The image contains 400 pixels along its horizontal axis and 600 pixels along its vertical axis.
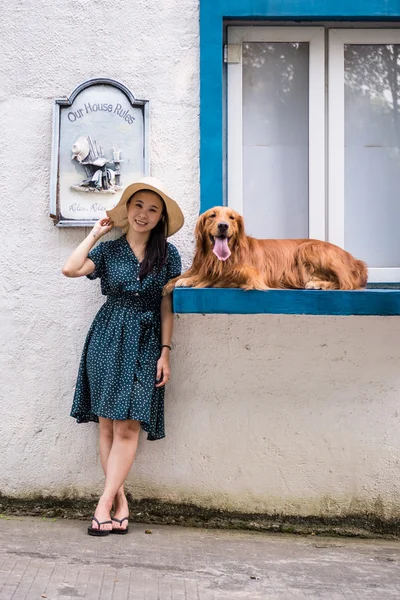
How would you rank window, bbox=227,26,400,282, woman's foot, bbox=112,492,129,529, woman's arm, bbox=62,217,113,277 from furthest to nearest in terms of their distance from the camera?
1. window, bbox=227,26,400,282
2. woman's foot, bbox=112,492,129,529
3. woman's arm, bbox=62,217,113,277

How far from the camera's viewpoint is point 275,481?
475 centimetres

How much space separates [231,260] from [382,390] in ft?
4.27

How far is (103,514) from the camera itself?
171 inches

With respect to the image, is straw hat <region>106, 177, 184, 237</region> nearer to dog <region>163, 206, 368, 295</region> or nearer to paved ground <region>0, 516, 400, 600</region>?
dog <region>163, 206, 368, 295</region>

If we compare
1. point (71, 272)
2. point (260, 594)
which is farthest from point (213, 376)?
point (260, 594)

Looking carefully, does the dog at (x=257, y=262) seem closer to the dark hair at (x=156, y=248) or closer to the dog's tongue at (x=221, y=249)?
the dog's tongue at (x=221, y=249)

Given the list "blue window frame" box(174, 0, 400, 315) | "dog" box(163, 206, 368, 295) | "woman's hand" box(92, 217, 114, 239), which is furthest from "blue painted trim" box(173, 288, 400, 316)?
"blue window frame" box(174, 0, 400, 315)

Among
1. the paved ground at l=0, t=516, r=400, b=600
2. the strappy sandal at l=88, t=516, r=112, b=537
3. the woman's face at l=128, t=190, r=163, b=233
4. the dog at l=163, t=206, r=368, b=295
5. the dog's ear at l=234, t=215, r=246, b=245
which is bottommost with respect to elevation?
the paved ground at l=0, t=516, r=400, b=600

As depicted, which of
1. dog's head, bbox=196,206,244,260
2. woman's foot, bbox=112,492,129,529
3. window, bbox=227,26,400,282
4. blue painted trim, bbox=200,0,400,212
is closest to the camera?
dog's head, bbox=196,206,244,260

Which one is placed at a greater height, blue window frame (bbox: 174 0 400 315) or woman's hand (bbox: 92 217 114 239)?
blue window frame (bbox: 174 0 400 315)

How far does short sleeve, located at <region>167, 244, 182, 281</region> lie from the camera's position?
4.49m

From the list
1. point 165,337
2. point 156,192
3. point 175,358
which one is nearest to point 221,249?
point 156,192

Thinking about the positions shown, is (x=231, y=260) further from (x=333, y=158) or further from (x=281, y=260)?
(x=333, y=158)

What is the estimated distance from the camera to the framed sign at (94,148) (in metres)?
4.70
